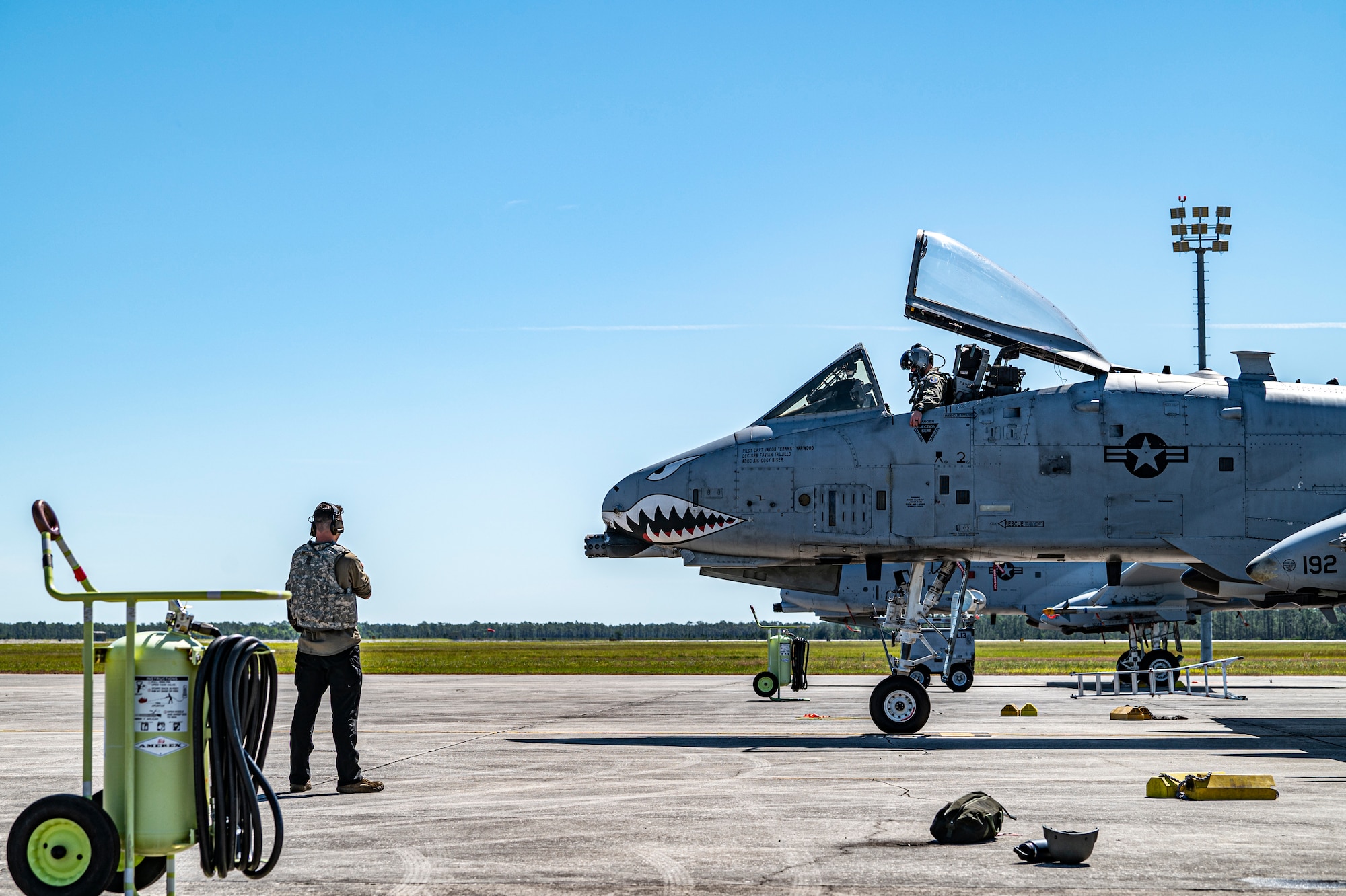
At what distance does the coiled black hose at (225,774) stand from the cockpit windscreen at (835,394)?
10.8 metres

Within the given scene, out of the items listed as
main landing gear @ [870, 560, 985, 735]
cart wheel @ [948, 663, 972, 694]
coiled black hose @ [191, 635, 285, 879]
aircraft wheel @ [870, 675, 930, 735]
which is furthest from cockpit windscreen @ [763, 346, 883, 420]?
cart wheel @ [948, 663, 972, 694]

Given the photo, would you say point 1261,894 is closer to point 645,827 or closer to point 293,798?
point 645,827

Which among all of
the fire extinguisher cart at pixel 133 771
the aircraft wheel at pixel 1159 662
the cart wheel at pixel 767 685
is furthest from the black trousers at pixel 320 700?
the aircraft wheel at pixel 1159 662

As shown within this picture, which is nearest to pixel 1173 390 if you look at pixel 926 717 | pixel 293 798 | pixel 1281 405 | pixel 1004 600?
pixel 1281 405

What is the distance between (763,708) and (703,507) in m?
7.55

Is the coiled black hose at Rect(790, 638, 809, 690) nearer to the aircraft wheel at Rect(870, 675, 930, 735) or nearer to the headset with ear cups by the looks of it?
the aircraft wheel at Rect(870, 675, 930, 735)

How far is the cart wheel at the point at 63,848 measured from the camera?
5.62 meters

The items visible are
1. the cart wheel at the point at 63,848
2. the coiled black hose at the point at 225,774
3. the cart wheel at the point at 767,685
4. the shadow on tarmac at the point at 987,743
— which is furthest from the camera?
the cart wheel at the point at 767,685

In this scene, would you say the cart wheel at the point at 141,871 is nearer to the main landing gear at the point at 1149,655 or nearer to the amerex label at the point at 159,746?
the amerex label at the point at 159,746

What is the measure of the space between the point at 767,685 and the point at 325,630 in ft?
52.0

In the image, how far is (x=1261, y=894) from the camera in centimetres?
590

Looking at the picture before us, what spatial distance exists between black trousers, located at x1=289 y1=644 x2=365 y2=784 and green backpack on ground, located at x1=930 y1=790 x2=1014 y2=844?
499 centimetres

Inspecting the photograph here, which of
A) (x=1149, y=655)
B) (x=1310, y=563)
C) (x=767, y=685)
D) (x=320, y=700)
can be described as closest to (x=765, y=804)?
(x=320, y=700)

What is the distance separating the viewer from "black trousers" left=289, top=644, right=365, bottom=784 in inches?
404
